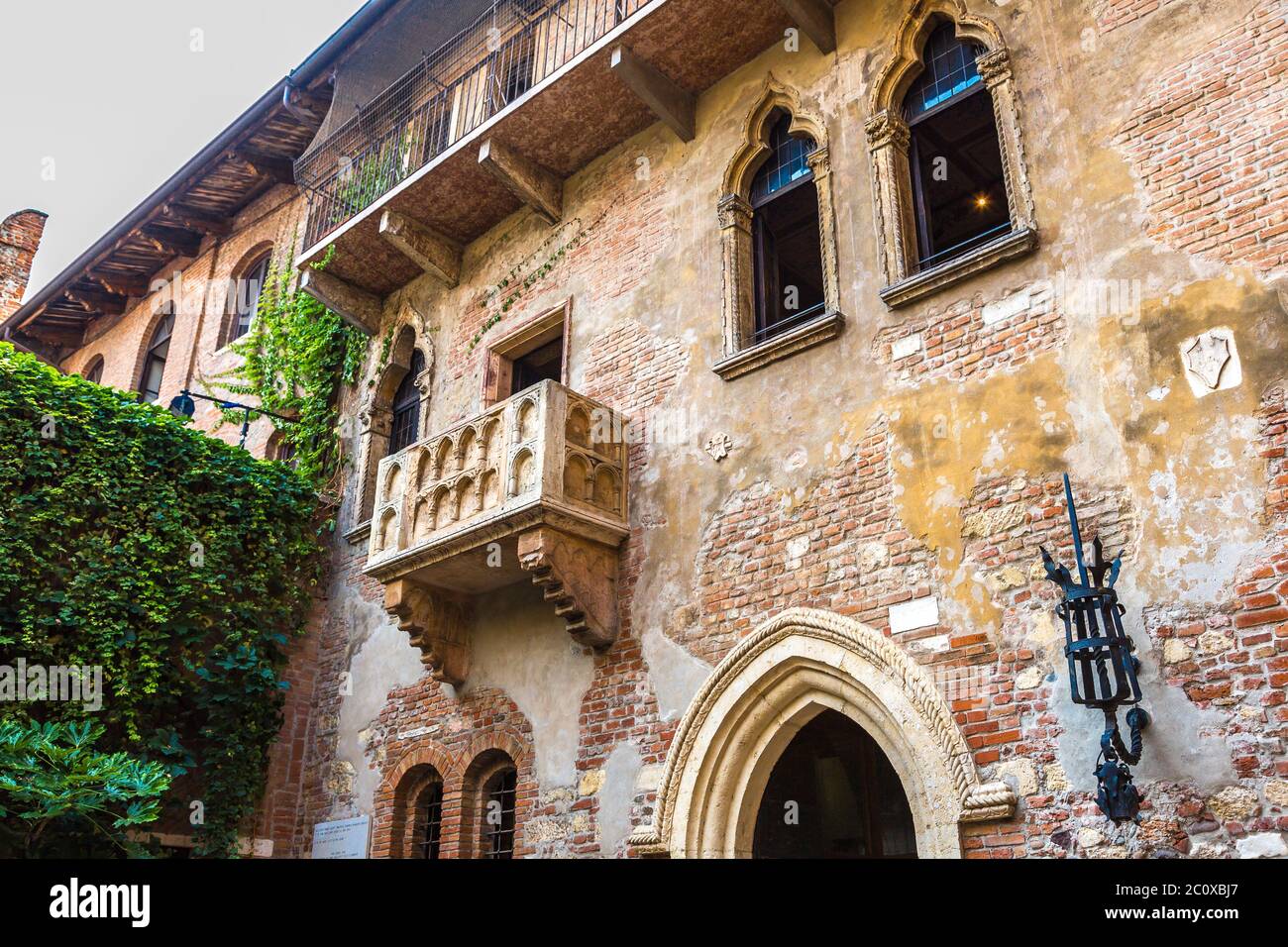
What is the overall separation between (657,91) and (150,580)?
6.35 m

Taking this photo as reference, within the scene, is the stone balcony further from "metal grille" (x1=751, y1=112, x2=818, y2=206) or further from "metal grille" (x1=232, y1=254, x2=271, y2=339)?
"metal grille" (x1=232, y1=254, x2=271, y2=339)

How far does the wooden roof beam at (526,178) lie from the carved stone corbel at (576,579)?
153 inches

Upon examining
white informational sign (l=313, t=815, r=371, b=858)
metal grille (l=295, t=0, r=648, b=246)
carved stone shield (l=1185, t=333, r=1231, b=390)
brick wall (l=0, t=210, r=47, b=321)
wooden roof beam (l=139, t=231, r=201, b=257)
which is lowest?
white informational sign (l=313, t=815, r=371, b=858)

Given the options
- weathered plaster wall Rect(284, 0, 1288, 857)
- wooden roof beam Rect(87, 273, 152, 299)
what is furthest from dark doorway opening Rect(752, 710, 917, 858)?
wooden roof beam Rect(87, 273, 152, 299)

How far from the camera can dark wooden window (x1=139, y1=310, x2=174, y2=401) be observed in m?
17.5

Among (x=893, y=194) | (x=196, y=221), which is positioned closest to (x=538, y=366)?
(x=893, y=194)

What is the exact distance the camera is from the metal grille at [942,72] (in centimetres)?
781

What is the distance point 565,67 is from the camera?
374 inches

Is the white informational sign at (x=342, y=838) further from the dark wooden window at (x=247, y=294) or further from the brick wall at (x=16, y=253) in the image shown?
the brick wall at (x=16, y=253)

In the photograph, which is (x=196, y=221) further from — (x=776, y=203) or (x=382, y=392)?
(x=776, y=203)

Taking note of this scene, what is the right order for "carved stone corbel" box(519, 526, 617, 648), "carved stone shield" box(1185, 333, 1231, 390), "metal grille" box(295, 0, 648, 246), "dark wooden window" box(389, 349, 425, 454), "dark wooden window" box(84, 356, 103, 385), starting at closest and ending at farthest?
"carved stone shield" box(1185, 333, 1231, 390), "carved stone corbel" box(519, 526, 617, 648), "metal grille" box(295, 0, 648, 246), "dark wooden window" box(389, 349, 425, 454), "dark wooden window" box(84, 356, 103, 385)

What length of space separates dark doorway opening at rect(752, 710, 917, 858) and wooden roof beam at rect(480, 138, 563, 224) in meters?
5.56
